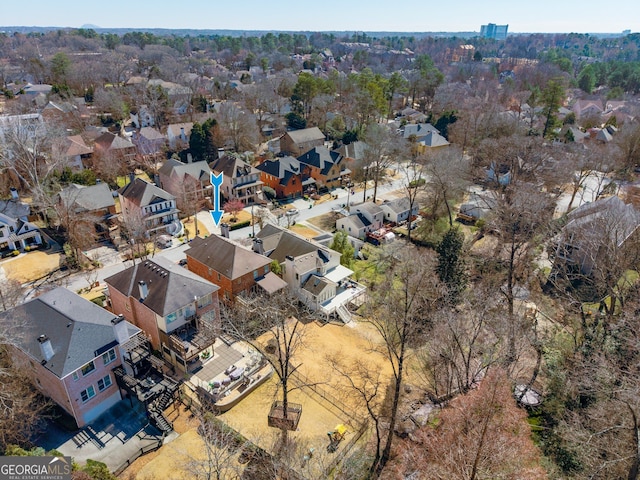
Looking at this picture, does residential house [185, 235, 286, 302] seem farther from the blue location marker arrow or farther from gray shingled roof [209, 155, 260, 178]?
gray shingled roof [209, 155, 260, 178]

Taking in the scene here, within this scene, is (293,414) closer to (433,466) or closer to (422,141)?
(433,466)

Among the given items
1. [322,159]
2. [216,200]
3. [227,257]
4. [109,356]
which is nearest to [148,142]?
[216,200]

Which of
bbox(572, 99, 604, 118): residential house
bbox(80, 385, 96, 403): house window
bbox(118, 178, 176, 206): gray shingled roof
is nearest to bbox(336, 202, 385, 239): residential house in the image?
bbox(118, 178, 176, 206): gray shingled roof

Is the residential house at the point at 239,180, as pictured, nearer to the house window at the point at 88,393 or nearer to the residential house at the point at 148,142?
the residential house at the point at 148,142

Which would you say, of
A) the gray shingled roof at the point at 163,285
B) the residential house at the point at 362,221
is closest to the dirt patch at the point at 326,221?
the residential house at the point at 362,221

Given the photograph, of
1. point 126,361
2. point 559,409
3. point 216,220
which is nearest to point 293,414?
point 126,361
